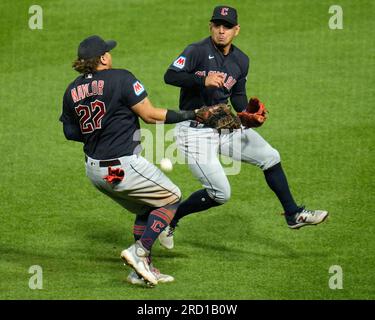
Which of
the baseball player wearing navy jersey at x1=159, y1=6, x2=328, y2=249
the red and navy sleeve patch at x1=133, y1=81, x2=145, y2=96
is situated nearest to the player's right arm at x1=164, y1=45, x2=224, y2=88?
the baseball player wearing navy jersey at x1=159, y1=6, x2=328, y2=249

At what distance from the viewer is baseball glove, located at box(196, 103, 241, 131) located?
23.8ft

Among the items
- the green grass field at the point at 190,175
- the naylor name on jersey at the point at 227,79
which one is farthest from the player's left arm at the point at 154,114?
the green grass field at the point at 190,175

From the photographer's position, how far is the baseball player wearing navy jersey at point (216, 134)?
7.80m

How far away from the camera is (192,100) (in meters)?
7.96

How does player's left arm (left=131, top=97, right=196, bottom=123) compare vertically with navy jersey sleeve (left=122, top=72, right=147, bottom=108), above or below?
below

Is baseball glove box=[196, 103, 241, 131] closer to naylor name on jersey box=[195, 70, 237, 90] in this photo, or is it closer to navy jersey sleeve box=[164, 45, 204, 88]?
navy jersey sleeve box=[164, 45, 204, 88]

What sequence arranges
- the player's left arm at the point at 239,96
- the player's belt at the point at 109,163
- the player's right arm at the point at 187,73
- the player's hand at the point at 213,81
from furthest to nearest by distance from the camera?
the player's left arm at the point at 239,96
the player's right arm at the point at 187,73
the player's hand at the point at 213,81
the player's belt at the point at 109,163

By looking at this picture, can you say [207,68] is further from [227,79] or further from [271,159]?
[271,159]

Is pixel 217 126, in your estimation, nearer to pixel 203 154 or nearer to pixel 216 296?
pixel 203 154

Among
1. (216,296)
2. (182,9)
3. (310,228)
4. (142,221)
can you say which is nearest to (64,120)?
(142,221)

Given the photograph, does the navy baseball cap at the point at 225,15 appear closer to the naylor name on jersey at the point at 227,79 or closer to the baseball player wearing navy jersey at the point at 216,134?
the baseball player wearing navy jersey at the point at 216,134

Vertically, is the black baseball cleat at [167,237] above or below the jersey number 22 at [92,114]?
below

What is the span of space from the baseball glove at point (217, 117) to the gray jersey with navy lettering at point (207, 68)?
0.49m

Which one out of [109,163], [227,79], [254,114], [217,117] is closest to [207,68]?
[227,79]
